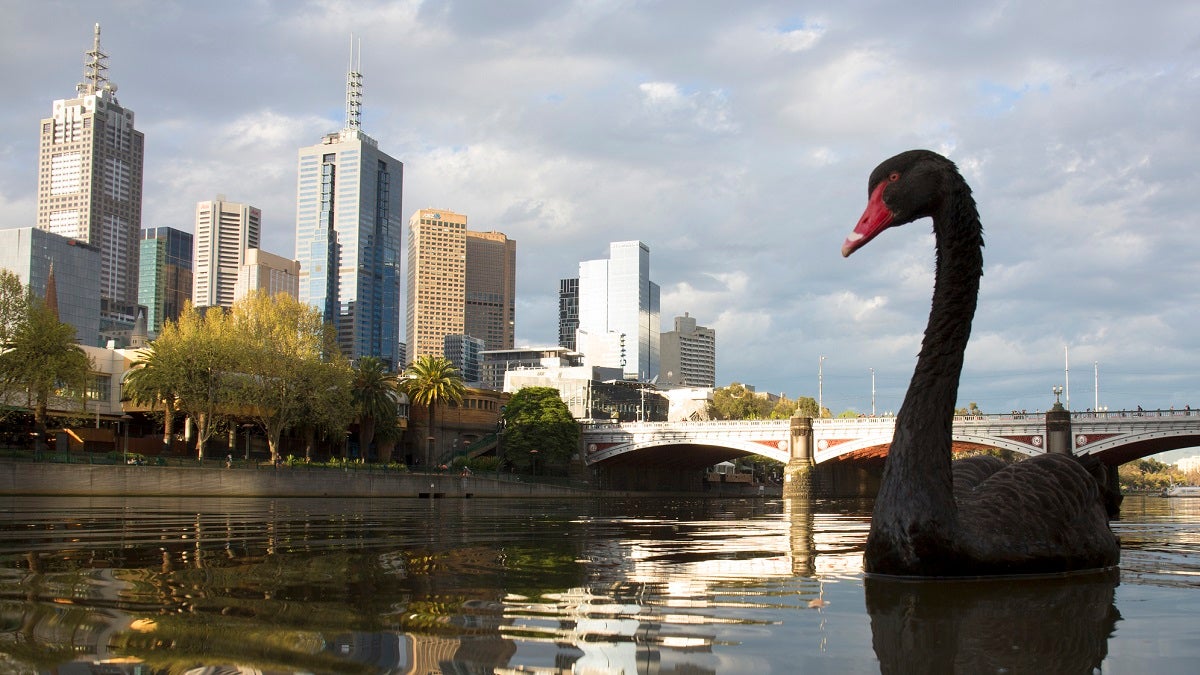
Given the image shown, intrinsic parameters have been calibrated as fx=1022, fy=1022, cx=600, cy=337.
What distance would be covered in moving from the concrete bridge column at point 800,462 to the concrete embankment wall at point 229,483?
2096 centimetres

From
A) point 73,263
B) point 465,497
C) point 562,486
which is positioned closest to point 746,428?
point 562,486

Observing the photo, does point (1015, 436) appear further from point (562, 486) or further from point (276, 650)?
point (276, 650)

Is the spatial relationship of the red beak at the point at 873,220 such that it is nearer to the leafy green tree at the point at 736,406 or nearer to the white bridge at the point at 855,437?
the white bridge at the point at 855,437

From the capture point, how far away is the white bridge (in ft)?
223

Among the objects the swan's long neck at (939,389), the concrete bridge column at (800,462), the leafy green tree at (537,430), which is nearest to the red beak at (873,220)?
the swan's long neck at (939,389)

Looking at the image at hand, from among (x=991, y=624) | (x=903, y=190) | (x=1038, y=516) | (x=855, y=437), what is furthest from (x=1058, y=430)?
(x=991, y=624)

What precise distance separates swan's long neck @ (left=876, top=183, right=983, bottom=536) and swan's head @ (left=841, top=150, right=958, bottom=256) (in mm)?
177

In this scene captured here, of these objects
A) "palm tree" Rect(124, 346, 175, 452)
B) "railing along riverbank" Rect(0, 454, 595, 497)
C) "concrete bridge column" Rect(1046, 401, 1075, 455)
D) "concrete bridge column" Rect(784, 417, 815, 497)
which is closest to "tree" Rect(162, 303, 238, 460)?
"palm tree" Rect(124, 346, 175, 452)

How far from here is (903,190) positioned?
7840 millimetres

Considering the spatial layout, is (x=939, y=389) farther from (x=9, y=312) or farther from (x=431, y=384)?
(x=431, y=384)

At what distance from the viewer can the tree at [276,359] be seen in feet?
190

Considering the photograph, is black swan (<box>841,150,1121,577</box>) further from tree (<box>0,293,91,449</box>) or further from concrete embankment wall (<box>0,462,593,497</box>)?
tree (<box>0,293,91,449</box>)

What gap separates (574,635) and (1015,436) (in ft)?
242

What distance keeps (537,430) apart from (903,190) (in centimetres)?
7539
